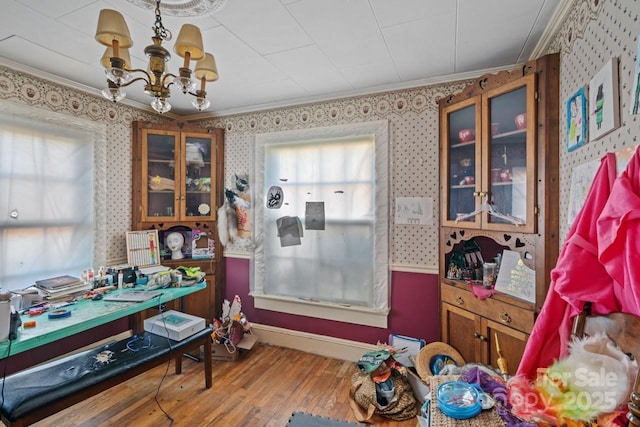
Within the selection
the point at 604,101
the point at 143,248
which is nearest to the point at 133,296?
the point at 143,248

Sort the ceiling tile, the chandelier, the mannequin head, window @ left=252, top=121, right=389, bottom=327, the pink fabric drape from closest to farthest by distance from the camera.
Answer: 1. the pink fabric drape
2. the chandelier
3. the ceiling tile
4. window @ left=252, top=121, right=389, bottom=327
5. the mannequin head

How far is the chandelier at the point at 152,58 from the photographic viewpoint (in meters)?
1.18

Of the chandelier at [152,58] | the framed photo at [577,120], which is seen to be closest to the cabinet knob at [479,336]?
the framed photo at [577,120]

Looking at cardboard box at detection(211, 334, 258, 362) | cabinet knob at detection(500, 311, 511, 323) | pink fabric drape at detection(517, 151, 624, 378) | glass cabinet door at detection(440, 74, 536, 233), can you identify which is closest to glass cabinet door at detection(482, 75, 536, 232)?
glass cabinet door at detection(440, 74, 536, 233)

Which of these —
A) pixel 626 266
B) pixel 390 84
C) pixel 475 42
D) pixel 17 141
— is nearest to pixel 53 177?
pixel 17 141

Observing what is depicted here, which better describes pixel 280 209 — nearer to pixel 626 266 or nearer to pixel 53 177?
pixel 53 177

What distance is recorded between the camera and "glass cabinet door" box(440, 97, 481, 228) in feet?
6.55

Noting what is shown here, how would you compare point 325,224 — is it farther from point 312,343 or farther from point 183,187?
point 183,187

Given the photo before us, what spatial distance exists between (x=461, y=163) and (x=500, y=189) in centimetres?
38

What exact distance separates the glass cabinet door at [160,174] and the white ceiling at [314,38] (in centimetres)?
59

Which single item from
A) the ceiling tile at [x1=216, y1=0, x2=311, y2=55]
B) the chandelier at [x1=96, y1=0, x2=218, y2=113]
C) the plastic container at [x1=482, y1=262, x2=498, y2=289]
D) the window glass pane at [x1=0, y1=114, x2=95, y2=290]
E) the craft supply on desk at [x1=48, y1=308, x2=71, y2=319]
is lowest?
the craft supply on desk at [x1=48, y1=308, x2=71, y2=319]

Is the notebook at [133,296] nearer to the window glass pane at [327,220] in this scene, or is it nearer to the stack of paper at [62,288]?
the stack of paper at [62,288]

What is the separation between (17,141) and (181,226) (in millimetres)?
1460

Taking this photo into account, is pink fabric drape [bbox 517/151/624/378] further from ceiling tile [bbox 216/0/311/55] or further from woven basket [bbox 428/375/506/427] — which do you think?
ceiling tile [bbox 216/0/311/55]
